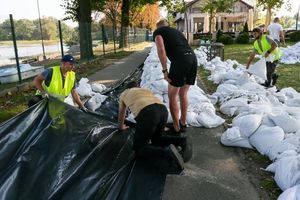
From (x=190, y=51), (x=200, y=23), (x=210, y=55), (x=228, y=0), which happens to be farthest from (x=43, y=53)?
(x=200, y=23)

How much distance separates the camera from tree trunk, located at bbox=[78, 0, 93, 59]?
16016 millimetres

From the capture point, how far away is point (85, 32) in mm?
16125

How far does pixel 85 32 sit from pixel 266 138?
1323 cm

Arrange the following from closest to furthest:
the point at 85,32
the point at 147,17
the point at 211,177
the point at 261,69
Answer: the point at 211,177 < the point at 261,69 < the point at 85,32 < the point at 147,17

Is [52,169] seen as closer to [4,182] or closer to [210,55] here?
[4,182]

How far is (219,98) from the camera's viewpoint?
6.93 metres

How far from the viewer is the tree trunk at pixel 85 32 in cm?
1602

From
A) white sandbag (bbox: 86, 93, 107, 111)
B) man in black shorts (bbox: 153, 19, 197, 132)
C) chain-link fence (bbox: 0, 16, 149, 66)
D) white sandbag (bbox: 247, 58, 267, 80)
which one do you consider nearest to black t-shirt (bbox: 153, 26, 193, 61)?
man in black shorts (bbox: 153, 19, 197, 132)

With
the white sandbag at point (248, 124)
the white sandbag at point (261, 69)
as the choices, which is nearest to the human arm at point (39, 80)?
the white sandbag at point (248, 124)

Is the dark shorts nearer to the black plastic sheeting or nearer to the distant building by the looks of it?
the black plastic sheeting

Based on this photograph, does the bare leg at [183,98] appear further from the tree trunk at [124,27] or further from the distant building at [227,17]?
the distant building at [227,17]

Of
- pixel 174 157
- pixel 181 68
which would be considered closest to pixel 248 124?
pixel 181 68

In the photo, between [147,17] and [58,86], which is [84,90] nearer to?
[58,86]

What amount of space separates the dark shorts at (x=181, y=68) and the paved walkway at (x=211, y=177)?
2.91ft
